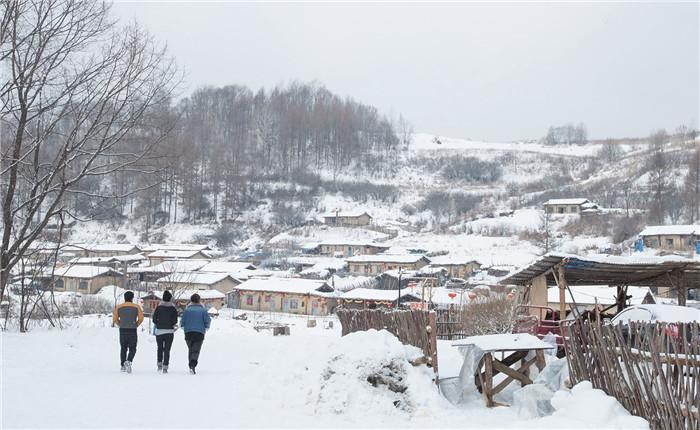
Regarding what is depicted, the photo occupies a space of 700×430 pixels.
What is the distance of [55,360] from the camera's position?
889 centimetres

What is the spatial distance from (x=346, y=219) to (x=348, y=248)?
11.1 metres

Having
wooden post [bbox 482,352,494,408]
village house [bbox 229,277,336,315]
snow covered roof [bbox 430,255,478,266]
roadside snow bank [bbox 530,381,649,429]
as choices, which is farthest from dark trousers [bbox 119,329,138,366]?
snow covered roof [bbox 430,255,478,266]

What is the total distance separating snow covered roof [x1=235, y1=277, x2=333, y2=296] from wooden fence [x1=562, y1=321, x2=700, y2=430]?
A: 3710 cm

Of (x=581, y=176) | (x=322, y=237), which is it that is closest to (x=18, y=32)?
(x=322, y=237)

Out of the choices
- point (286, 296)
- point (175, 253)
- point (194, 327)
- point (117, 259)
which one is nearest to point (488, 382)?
point (194, 327)

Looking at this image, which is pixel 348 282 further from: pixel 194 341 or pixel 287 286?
pixel 194 341

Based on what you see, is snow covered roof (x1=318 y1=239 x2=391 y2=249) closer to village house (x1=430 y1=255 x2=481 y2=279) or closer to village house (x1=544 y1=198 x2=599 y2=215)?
village house (x1=430 y1=255 x2=481 y2=279)

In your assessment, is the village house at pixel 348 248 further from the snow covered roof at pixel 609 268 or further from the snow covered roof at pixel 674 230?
the snow covered roof at pixel 609 268

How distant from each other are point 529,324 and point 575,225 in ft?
182

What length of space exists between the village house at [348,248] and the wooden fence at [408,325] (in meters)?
49.3

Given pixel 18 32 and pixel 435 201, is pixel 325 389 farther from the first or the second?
pixel 435 201

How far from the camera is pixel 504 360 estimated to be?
7.79 metres

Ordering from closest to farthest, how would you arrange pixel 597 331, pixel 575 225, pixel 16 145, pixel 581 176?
pixel 597 331, pixel 16 145, pixel 575 225, pixel 581 176

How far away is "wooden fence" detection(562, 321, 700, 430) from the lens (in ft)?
14.9
